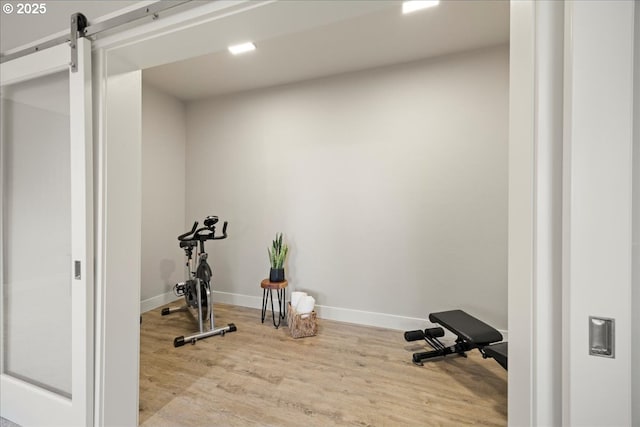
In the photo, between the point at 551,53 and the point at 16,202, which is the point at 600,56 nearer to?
the point at 551,53

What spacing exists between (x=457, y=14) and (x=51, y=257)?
3.11 metres

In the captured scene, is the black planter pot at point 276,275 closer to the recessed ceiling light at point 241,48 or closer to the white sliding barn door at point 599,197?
the recessed ceiling light at point 241,48

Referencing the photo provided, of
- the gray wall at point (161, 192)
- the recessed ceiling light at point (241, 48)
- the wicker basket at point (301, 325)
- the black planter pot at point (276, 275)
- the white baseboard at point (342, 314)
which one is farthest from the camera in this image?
the gray wall at point (161, 192)

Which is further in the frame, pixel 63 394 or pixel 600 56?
pixel 63 394

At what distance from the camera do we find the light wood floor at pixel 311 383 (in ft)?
5.82

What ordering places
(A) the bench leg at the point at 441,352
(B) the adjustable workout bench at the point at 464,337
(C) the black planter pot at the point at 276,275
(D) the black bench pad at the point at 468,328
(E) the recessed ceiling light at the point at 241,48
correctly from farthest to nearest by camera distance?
(C) the black planter pot at the point at 276,275 → (E) the recessed ceiling light at the point at 241,48 → (A) the bench leg at the point at 441,352 → (D) the black bench pad at the point at 468,328 → (B) the adjustable workout bench at the point at 464,337

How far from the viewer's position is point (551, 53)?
76 cm

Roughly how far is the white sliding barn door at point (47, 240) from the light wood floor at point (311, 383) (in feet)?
1.80

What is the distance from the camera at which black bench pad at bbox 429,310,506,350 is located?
2072mm

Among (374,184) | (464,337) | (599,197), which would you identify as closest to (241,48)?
(374,184)

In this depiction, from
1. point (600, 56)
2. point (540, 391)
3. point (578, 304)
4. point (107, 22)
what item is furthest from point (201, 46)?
point (540, 391)

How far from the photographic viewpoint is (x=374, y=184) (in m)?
3.11

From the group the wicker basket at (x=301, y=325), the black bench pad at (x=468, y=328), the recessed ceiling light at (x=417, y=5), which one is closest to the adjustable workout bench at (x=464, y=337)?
the black bench pad at (x=468, y=328)

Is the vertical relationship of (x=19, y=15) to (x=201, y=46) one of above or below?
above
